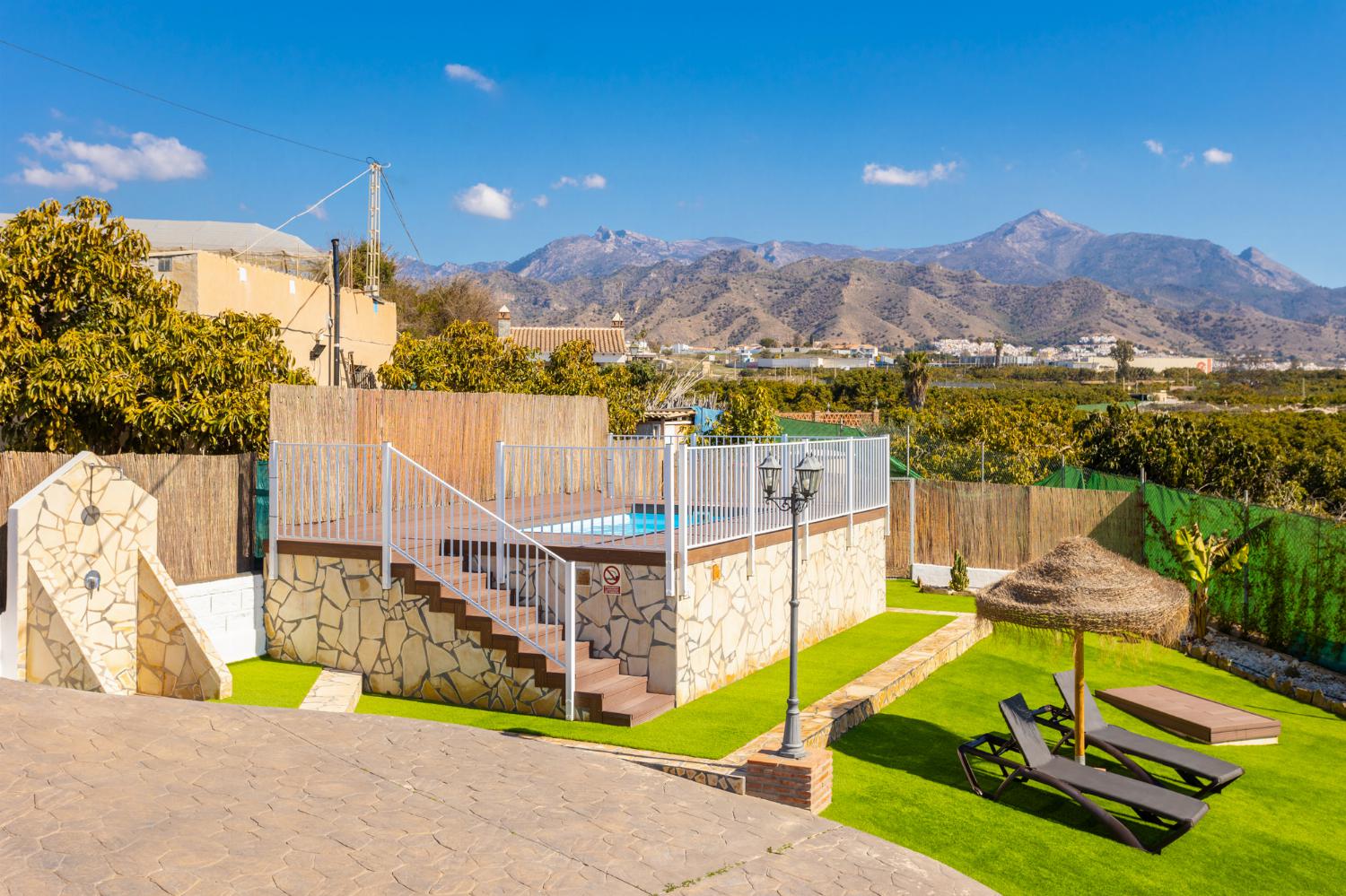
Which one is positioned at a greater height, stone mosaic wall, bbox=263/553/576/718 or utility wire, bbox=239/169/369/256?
utility wire, bbox=239/169/369/256

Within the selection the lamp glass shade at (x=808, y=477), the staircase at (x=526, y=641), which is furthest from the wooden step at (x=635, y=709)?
the lamp glass shade at (x=808, y=477)

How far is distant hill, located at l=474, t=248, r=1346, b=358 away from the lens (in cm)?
14700

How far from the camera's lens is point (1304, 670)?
1483 cm

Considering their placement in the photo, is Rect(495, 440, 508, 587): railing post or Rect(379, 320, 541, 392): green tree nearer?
Rect(495, 440, 508, 587): railing post

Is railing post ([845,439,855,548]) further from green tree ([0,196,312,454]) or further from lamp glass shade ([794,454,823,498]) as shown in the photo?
green tree ([0,196,312,454])

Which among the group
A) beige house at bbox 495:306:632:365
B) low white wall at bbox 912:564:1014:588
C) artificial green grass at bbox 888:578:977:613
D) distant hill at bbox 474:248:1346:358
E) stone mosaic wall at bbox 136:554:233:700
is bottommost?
artificial green grass at bbox 888:578:977:613

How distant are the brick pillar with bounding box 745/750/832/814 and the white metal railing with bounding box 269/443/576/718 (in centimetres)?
246

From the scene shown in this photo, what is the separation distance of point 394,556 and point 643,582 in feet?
9.15

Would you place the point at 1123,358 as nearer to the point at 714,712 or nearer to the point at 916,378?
the point at 916,378

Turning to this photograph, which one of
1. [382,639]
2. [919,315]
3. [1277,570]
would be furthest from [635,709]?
[919,315]

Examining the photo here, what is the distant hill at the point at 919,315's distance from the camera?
147000 mm

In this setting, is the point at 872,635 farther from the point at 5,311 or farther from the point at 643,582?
the point at 5,311

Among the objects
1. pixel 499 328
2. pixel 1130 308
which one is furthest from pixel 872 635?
pixel 1130 308

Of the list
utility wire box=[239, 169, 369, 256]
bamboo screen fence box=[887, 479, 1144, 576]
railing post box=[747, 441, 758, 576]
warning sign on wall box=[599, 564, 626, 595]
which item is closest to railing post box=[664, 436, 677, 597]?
warning sign on wall box=[599, 564, 626, 595]
